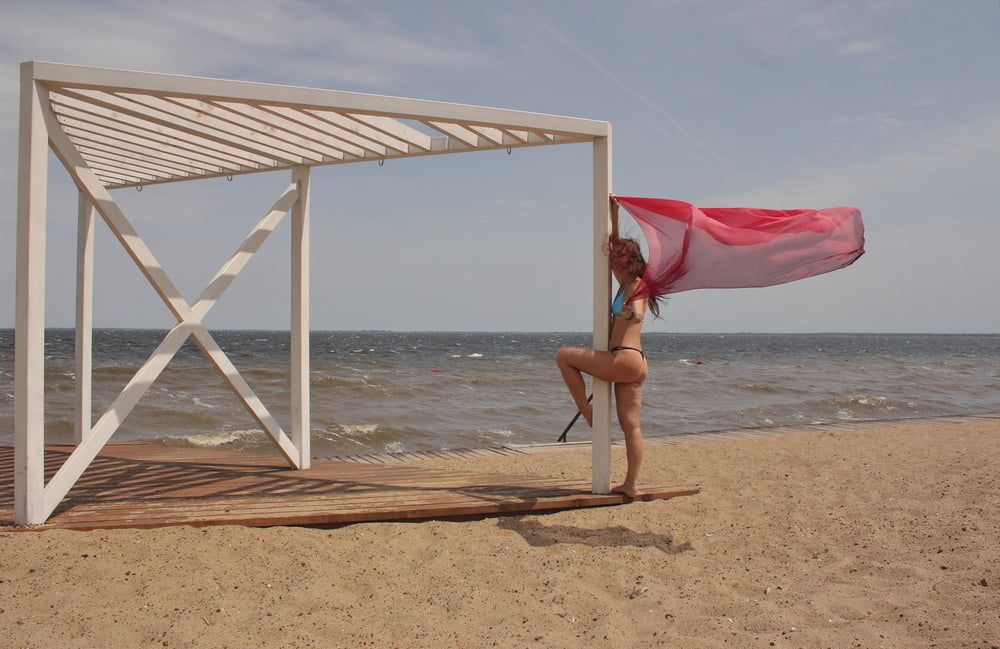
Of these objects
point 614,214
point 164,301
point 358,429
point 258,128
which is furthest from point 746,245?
point 358,429

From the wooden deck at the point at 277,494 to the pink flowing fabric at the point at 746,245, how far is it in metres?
1.62

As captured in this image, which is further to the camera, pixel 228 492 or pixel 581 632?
pixel 228 492

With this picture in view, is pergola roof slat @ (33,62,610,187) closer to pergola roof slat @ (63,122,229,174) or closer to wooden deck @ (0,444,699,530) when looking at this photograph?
pergola roof slat @ (63,122,229,174)

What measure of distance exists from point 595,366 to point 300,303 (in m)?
2.62

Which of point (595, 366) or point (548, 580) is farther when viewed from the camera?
point (595, 366)

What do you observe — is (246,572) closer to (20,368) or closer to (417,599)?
(417,599)

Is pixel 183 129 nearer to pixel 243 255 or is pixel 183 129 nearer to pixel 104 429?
pixel 243 255

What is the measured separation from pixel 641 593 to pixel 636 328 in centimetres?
176

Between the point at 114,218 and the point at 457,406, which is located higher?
the point at 114,218

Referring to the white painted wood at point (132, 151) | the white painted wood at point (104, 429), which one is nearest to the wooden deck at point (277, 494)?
the white painted wood at point (104, 429)

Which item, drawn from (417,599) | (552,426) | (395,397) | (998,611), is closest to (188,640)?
(417,599)

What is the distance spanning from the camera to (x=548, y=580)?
12.1 feet

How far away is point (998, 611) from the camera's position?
3158mm

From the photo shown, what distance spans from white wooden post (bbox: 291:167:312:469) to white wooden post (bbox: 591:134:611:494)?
8.10 ft
